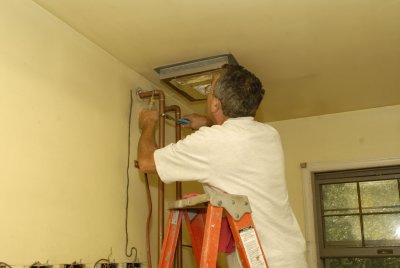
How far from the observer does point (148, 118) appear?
2264 mm

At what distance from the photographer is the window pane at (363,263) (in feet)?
9.94

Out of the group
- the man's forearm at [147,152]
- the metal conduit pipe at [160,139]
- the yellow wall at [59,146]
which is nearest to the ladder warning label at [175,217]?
the man's forearm at [147,152]

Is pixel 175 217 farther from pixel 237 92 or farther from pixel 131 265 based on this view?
pixel 237 92

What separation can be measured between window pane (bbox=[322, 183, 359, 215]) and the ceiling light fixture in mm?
1396

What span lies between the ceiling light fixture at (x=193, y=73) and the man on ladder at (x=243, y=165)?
506 mm

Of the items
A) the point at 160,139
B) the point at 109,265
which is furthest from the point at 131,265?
the point at 160,139

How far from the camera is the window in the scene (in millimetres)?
3043

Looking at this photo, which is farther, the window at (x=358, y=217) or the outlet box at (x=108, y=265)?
the window at (x=358, y=217)

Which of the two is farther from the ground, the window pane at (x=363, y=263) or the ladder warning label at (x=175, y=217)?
the ladder warning label at (x=175, y=217)

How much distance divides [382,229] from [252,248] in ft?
6.57

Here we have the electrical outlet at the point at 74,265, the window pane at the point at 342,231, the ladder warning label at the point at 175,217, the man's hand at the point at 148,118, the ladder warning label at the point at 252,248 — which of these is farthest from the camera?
the window pane at the point at 342,231

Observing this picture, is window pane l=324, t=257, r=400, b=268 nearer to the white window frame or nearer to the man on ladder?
the white window frame

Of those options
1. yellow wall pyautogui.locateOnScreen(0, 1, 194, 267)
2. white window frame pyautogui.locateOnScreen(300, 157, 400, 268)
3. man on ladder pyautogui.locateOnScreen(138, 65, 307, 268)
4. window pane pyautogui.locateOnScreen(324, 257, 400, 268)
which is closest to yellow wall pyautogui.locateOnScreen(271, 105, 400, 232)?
white window frame pyautogui.locateOnScreen(300, 157, 400, 268)

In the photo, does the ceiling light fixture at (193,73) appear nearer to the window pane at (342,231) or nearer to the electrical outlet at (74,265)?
the electrical outlet at (74,265)
